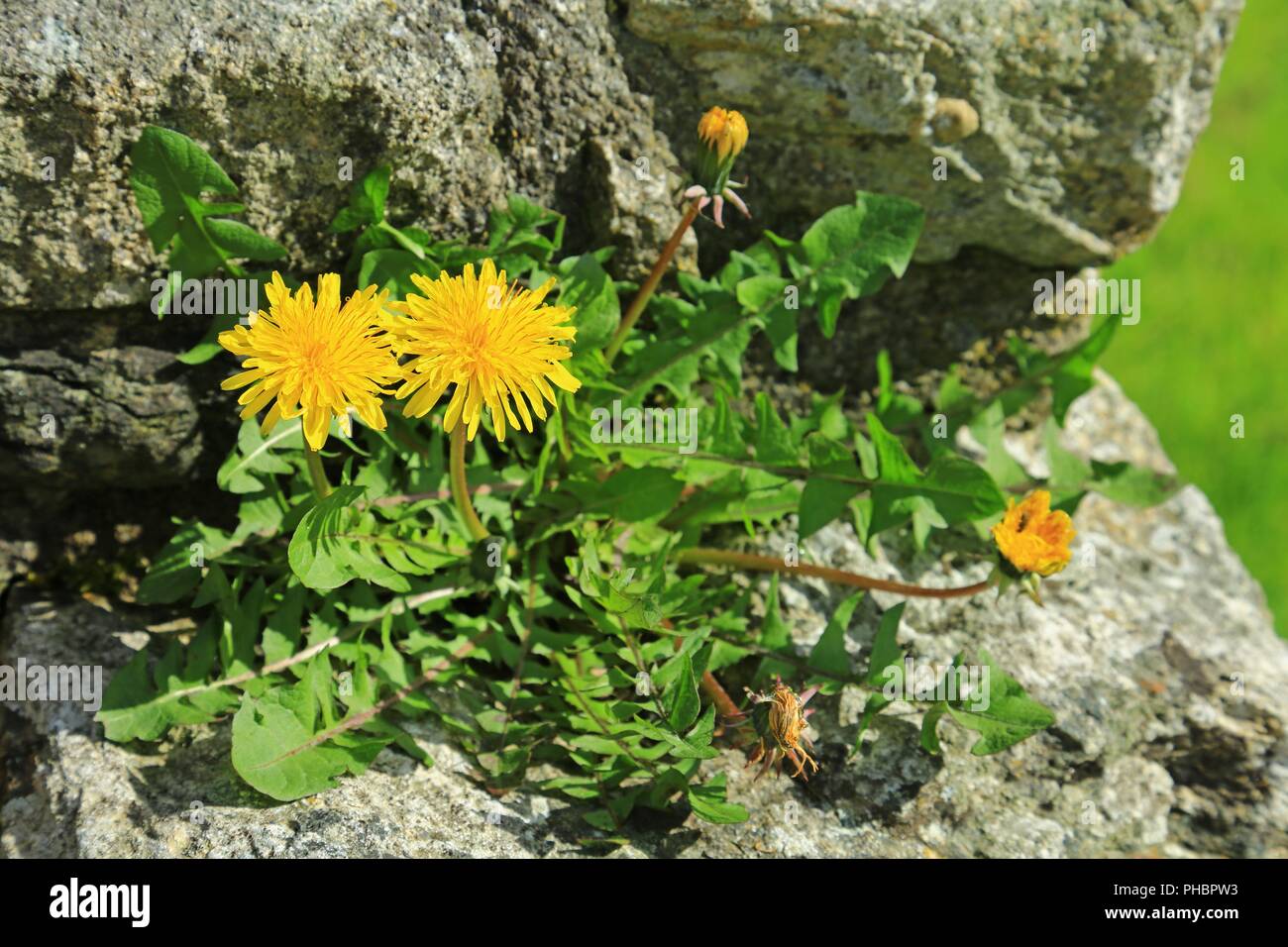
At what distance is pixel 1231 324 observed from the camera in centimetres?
586

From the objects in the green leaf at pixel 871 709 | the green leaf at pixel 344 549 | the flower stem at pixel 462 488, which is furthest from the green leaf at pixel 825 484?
the green leaf at pixel 344 549

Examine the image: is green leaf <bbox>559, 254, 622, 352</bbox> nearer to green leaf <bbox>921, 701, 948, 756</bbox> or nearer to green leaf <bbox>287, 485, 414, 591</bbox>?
green leaf <bbox>287, 485, 414, 591</bbox>

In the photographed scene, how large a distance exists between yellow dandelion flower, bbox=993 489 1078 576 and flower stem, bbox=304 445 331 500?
1.60 meters

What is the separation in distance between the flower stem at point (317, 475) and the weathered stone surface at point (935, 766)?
2.10 ft

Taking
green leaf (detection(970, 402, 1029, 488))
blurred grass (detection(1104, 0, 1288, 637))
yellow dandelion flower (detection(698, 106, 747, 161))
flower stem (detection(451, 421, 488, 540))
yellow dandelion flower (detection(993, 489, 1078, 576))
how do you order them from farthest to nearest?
blurred grass (detection(1104, 0, 1288, 637))
green leaf (detection(970, 402, 1029, 488))
yellow dandelion flower (detection(993, 489, 1078, 576))
yellow dandelion flower (detection(698, 106, 747, 161))
flower stem (detection(451, 421, 488, 540))

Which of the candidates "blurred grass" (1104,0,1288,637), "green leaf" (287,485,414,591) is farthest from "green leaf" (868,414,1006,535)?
"blurred grass" (1104,0,1288,637)

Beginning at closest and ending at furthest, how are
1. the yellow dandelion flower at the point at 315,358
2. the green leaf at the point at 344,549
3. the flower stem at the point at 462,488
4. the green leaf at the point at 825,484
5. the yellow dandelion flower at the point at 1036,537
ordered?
the yellow dandelion flower at the point at 315,358
the green leaf at the point at 344,549
the flower stem at the point at 462,488
the yellow dandelion flower at the point at 1036,537
the green leaf at the point at 825,484

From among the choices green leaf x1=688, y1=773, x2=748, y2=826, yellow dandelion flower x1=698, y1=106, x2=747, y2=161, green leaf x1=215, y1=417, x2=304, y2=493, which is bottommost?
green leaf x1=688, y1=773, x2=748, y2=826

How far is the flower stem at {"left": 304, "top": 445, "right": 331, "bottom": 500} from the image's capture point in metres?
2.63

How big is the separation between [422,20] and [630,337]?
979mm

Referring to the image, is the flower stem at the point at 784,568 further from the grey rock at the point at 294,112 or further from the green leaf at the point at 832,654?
the grey rock at the point at 294,112

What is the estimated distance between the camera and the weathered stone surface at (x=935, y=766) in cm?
264

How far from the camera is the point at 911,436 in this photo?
387 centimetres
